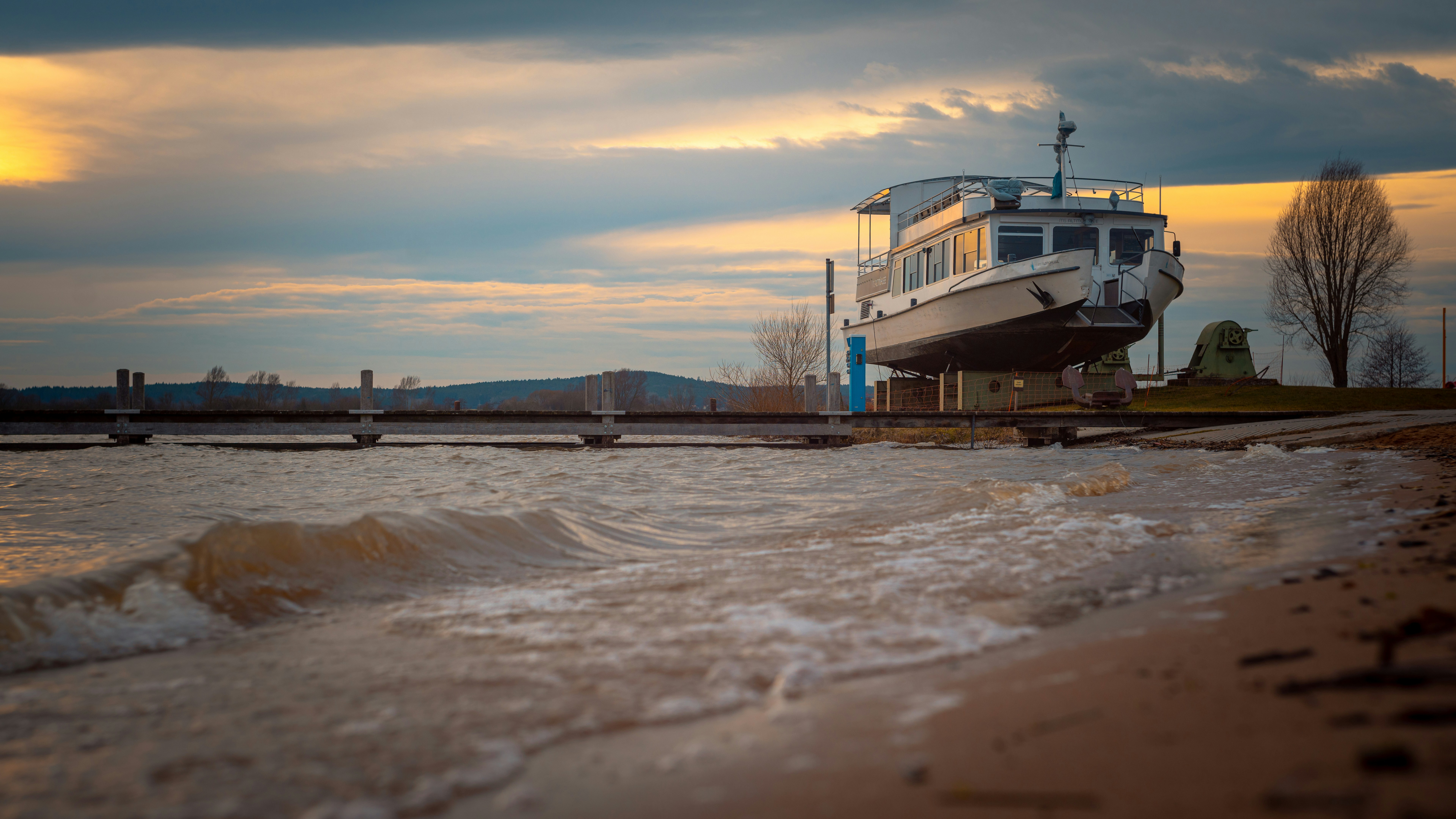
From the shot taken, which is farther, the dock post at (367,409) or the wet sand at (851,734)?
the dock post at (367,409)

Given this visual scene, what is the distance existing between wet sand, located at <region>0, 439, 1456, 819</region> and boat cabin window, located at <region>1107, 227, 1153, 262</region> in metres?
19.4

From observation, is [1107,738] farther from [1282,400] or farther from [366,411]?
[1282,400]

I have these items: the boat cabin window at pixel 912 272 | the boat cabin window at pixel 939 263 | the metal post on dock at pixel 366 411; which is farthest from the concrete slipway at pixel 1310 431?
the metal post on dock at pixel 366 411

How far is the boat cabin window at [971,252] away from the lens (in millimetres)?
19969

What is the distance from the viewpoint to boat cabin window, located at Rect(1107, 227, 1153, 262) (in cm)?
1998

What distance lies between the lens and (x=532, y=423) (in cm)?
1568

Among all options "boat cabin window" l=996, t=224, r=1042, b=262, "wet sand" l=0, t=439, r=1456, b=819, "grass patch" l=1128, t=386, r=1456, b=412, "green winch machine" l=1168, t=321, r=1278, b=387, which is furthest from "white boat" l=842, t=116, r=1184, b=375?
"wet sand" l=0, t=439, r=1456, b=819

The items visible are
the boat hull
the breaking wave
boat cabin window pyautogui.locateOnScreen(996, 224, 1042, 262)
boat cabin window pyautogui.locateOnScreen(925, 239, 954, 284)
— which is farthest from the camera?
boat cabin window pyautogui.locateOnScreen(925, 239, 954, 284)

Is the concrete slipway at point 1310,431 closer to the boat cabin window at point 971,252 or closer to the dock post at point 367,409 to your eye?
the boat cabin window at point 971,252

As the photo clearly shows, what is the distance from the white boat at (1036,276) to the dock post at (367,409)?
14.1m

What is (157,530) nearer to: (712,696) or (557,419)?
(712,696)

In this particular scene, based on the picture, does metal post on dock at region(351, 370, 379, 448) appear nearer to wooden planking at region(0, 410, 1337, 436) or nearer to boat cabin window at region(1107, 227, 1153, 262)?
wooden planking at region(0, 410, 1337, 436)

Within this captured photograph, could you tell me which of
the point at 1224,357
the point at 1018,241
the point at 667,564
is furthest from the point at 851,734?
the point at 1224,357

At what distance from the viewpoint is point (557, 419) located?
1588 cm
